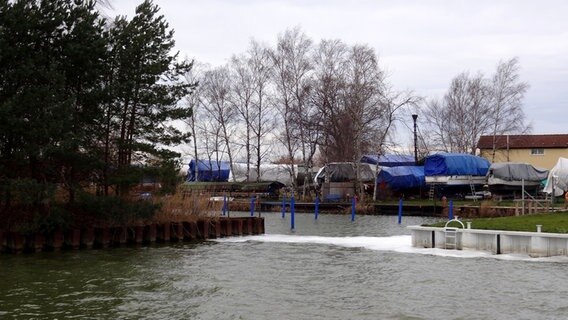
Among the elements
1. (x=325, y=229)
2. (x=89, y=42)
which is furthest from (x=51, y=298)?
(x=325, y=229)

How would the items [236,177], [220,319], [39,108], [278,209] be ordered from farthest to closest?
→ [236,177], [278,209], [39,108], [220,319]

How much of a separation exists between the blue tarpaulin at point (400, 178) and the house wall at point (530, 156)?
1952cm

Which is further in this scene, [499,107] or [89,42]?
[499,107]

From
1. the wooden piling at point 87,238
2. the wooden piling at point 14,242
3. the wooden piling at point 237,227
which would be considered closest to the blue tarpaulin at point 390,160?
the wooden piling at point 237,227

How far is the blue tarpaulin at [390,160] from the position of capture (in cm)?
6084

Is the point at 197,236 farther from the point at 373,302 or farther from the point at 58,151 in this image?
the point at 373,302

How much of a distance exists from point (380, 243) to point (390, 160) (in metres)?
35.9

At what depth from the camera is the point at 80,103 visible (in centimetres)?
2709

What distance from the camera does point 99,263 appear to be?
2242 cm

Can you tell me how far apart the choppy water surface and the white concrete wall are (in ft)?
1.94

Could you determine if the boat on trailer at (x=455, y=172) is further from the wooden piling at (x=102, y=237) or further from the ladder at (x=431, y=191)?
the wooden piling at (x=102, y=237)

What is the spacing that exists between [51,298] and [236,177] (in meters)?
57.8

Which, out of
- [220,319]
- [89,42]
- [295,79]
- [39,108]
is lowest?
[220,319]

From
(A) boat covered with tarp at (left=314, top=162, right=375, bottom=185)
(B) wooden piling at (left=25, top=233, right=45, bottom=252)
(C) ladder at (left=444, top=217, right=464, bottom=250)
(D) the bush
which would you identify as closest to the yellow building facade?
(A) boat covered with tarp at (left=314, top=162, right=375, bottom=185)
